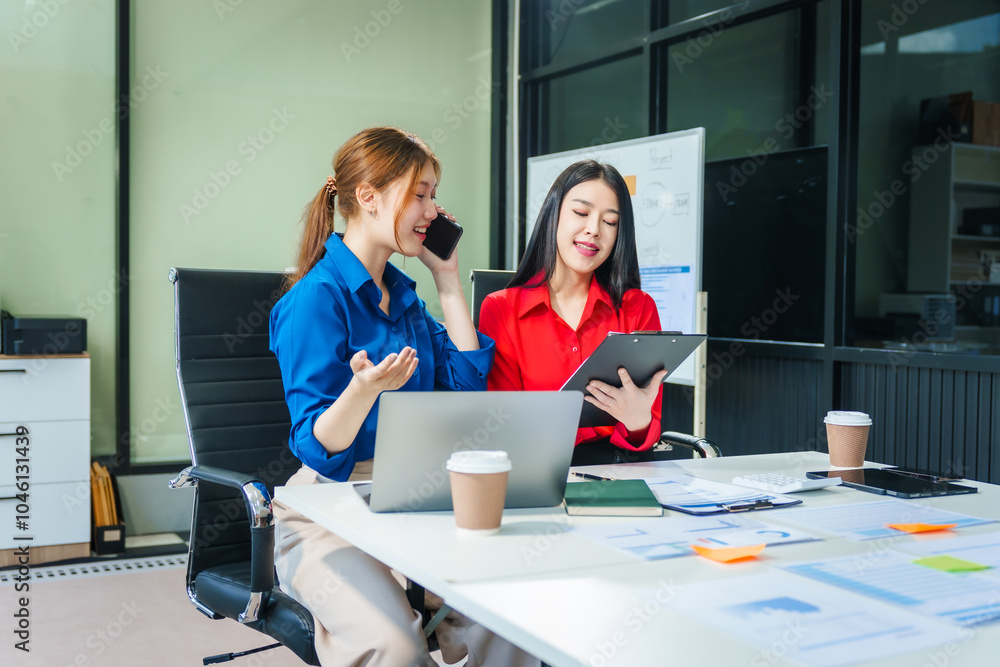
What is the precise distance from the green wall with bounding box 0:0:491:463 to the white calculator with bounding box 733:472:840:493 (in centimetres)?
270

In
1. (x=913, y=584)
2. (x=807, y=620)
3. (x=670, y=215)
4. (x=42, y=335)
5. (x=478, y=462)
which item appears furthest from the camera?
(x=670, y=215)

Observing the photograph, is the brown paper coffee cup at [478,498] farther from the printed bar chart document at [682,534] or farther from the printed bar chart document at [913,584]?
the printed bar chart document at [913,584]

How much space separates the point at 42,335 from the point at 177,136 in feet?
3.61

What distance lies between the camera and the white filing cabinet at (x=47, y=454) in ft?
10.6

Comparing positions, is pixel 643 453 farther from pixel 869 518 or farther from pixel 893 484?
pixel 869 518

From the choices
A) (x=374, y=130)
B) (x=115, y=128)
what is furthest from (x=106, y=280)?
(x=374, y=130)

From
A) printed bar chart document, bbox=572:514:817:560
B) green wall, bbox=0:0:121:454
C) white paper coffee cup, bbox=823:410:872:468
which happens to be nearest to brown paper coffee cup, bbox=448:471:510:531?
printed bar chart document, bbox=572:514:817:560

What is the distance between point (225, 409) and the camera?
184cm

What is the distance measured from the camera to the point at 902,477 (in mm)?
1521

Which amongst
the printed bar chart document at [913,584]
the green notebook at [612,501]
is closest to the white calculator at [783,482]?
the green notebook at [612,501]

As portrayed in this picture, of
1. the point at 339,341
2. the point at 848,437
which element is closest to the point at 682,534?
the point at 848,437

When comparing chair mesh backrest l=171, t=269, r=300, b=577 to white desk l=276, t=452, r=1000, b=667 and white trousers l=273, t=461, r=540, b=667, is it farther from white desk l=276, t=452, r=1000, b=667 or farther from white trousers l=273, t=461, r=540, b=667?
white desk l=276, t=452, r=1000, b=667

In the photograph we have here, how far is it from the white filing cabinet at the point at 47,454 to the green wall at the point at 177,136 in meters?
0.37

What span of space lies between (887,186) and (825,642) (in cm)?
272
